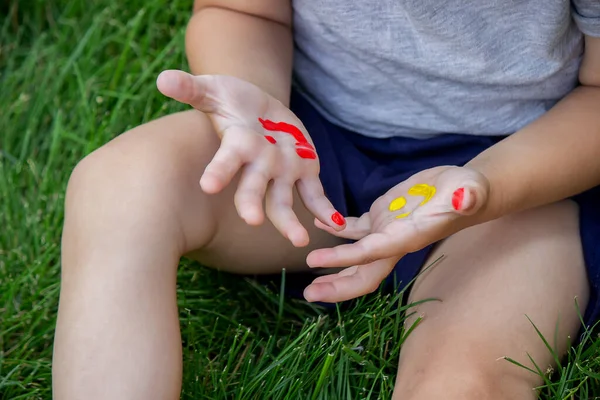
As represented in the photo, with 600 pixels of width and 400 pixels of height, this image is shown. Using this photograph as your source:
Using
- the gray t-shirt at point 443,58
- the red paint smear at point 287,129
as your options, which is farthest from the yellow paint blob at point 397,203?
the gray t-shirt at point 443,58

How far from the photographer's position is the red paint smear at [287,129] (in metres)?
0.91

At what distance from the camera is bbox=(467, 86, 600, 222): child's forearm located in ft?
3.07

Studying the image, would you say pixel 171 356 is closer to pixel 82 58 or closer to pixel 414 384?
pixel 414 384

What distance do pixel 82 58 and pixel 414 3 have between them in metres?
0.73

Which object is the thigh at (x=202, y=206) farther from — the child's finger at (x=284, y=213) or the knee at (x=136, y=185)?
the child's finger at (x=284, y=213)

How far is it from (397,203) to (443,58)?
0.76ft

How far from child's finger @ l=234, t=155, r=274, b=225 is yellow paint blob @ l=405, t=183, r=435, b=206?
6.3 inches

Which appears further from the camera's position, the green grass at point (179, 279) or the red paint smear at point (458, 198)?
the green grass at point (179, 279)

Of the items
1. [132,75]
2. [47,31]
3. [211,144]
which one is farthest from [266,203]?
[47,31]

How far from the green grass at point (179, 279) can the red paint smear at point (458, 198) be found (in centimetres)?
21

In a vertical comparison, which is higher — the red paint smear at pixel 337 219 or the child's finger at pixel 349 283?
the red paint smear at pixel 337 219

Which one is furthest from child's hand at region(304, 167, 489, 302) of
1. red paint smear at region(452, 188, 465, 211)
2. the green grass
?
the green grass

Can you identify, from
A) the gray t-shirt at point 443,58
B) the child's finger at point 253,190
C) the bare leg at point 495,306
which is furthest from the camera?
Answer: the gray t-shirt at point 443,58

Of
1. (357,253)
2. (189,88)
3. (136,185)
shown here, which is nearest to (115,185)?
(136,185)
